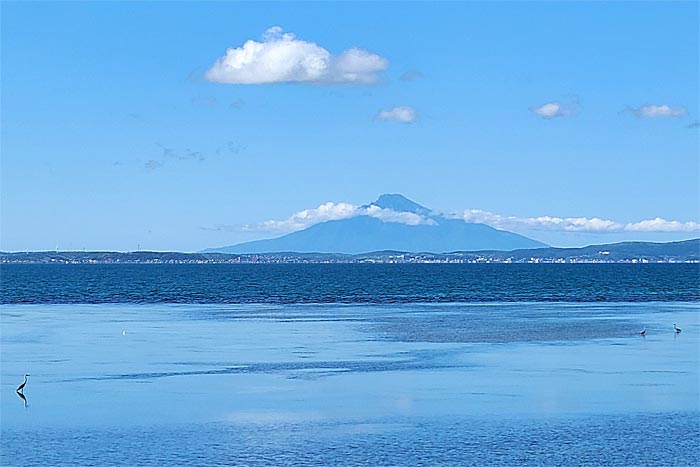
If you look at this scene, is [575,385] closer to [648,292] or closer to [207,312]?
[207,312]

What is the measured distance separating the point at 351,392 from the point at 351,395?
594mm

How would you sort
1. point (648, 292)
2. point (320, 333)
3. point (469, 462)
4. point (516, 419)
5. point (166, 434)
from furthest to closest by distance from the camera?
point (648, 292)
point (320, 333)
point (516, 419)
point (166, 434)
point (469, 462)

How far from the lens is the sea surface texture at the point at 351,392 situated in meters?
22.1

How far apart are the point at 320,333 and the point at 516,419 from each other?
2564 centimetres

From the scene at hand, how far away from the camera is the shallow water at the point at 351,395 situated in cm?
2211

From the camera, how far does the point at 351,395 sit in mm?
29391

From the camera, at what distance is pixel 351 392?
98.4 ft

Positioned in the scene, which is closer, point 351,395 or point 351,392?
point 351,395

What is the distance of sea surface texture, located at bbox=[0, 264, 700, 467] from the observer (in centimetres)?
2212

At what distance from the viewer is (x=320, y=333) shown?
5053cm

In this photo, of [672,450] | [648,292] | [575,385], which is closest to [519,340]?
[575,385]

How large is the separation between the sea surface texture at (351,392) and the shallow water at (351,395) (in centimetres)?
8

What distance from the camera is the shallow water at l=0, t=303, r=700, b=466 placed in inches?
870

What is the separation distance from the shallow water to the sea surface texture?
0.08 meters
